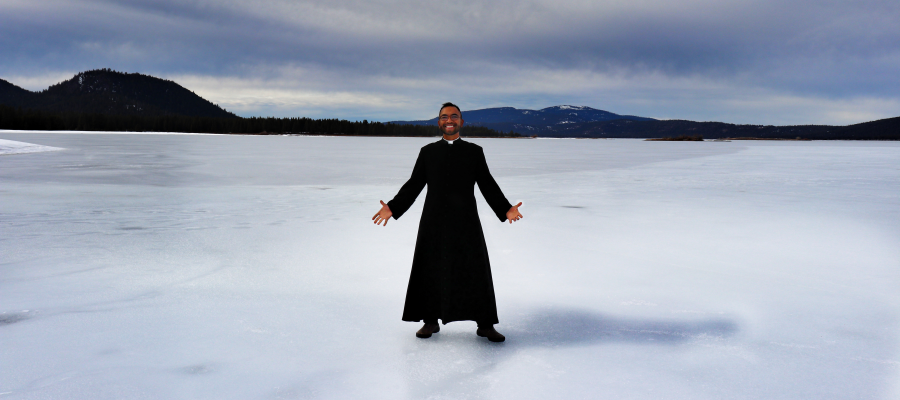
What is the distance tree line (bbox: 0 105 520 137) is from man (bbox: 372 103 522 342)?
101m

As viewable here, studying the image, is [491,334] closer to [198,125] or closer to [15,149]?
[15,149]

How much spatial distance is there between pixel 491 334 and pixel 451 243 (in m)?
0.57

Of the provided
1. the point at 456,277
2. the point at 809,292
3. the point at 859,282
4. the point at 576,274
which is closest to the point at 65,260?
the point at 456,277

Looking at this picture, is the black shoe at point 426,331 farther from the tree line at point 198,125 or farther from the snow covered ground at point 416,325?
the tree line at point 198,125

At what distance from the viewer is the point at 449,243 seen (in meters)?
3.40

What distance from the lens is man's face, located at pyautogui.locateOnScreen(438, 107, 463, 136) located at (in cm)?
333

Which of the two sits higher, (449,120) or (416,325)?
(449,120)

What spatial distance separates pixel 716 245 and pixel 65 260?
6216mm

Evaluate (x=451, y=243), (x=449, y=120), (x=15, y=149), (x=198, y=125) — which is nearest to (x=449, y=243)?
(x=451, y=243)

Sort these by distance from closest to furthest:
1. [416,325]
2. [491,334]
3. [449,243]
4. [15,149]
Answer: [491,334], [449,243], [416,325], [15,149]

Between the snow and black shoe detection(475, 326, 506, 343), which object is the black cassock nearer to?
black shoe detection(475, 326, 506, 343)

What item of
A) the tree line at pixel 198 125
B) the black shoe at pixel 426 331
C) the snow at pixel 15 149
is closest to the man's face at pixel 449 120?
the black shoe at pixel 426 331

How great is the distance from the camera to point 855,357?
9.84 feet

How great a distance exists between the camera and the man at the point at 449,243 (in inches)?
133
